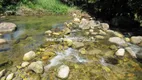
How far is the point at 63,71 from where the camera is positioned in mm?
6406

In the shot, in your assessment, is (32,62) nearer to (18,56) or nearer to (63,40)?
(18,56)

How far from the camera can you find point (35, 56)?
303 inches

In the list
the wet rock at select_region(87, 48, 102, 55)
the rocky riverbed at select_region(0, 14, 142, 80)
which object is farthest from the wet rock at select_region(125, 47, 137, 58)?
the wet rock at select_region(87, 48, 102, 55)

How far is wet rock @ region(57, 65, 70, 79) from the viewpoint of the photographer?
247 inches

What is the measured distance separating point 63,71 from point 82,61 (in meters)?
1.24

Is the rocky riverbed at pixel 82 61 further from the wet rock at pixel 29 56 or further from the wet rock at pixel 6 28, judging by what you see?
the wet rock at pixel 6 28

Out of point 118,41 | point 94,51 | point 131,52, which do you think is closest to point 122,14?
point 118,41

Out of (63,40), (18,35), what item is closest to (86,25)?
(63,40)

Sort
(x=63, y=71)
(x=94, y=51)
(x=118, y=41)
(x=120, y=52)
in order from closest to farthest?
1. (x=63, y=71)
2. (x=120, y=52)
3. (x=94, y=51)
4. (x=118, y=41)

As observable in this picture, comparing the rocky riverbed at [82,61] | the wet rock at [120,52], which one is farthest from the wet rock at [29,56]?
the wet rock at [120,52]

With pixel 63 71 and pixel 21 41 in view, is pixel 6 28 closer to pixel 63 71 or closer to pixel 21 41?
pixel 21 41

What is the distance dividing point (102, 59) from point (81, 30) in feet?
16.1

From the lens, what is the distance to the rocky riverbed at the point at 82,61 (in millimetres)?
6352

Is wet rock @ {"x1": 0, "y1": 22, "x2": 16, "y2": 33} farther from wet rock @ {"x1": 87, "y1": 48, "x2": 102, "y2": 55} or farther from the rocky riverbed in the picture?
wet rock @ {"x1": 87, "y1": 48, "x2": 102, "y2": 55}
